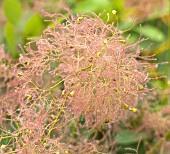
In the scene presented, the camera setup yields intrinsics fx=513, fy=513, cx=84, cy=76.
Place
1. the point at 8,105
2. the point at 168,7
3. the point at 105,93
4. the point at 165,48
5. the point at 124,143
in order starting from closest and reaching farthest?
the point at 105,93
the point at 8,105
the point at 124,143
the point at 165,48
the point at 168,7

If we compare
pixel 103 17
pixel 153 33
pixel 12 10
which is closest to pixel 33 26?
pixel 12 10

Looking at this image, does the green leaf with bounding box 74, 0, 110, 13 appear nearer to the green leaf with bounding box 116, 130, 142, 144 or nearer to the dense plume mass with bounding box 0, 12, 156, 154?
the green leaf with bounding box 116, 130, 142, 144

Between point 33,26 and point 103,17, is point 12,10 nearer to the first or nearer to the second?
point 33,26

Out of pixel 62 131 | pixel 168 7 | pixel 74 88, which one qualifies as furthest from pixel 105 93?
pixel 168 7

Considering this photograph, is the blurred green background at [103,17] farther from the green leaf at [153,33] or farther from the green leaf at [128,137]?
the green leaf at [128,137]

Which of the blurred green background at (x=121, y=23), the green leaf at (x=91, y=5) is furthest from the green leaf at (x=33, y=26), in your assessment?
the green leaf at (x=91, y=5)

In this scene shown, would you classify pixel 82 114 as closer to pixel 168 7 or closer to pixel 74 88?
pixel 74 88
